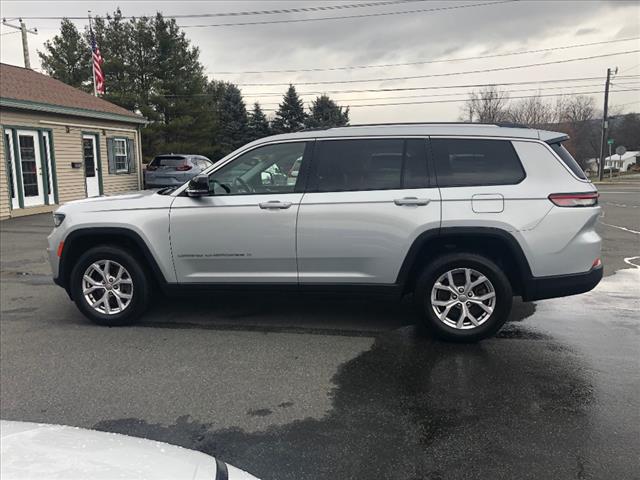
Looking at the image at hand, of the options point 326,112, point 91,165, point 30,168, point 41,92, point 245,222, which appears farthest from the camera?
point 326,112

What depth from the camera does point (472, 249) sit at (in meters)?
4.75

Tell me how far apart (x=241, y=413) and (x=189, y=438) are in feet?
1.38

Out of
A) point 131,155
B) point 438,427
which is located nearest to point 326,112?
point 131,155

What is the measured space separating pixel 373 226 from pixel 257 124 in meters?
45.9

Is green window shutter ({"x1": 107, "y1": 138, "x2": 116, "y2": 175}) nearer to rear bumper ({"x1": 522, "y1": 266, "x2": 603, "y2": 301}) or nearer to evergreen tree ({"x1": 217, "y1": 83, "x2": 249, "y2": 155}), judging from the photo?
rear bumper ({"x1": 522, "y1": 266, "x2": 603, "y2": 301})

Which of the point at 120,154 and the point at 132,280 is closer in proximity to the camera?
the point at 132,280

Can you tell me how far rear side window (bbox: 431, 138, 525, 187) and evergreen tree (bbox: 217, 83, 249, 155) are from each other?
143ft

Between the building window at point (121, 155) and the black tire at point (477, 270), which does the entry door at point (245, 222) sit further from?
the building window at point (121, 155)

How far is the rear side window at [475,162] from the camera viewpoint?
461cm

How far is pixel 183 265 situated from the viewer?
5113mm

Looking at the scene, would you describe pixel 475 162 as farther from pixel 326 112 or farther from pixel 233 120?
pixel 326 112

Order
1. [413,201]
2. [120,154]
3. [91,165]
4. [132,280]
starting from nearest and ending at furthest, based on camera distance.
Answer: [413,201], [132,280], [91,165], [120,154]

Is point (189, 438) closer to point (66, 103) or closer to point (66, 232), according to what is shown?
point (66, 232)

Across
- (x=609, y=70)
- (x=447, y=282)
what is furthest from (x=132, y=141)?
(x=609, y=70)
